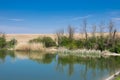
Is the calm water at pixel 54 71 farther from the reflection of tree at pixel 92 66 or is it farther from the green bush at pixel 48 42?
the green bush at pixel 48 42

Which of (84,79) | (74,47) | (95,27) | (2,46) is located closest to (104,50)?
(74,47)

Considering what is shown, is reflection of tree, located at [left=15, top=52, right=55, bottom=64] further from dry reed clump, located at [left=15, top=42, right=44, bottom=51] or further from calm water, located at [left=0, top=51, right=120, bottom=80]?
dry reed clump, located at [left=15, top=42, right=44, bottom=51]

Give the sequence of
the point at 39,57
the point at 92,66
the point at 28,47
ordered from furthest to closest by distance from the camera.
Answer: the point at 28,47 < the point at 39,57 < the point at 92,66

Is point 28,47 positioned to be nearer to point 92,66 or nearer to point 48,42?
point 48,42

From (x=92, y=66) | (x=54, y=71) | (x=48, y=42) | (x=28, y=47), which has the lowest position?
(x=92, y=66)

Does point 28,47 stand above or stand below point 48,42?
below

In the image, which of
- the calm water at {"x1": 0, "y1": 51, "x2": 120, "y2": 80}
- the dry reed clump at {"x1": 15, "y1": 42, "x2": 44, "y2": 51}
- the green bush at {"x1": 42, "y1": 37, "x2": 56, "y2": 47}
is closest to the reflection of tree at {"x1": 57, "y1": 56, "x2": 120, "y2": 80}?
the calm water at {"x1": 0, "y1": 51, "x2": 120, "y2": 80}

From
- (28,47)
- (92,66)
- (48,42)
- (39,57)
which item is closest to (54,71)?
(92,66)

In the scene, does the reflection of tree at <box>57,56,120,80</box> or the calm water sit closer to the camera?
the calm water

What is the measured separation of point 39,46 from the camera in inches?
1614

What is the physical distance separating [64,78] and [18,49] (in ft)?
85.0

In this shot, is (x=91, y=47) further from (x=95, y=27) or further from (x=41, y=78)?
(x=41, y=78)

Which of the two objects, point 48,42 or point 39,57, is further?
point 48,42

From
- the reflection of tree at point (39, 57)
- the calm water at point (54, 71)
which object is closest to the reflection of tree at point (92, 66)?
the calm water at point (54, 71)
